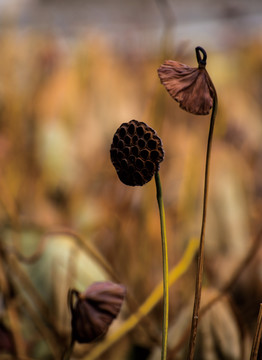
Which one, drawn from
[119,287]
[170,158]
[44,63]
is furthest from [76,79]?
[119,287]

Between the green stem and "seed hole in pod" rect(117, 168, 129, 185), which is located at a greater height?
"seed hole in pod" rect(117, 168, 129, 185)

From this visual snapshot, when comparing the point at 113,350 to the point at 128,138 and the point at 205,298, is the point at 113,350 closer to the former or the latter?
the point at 205,298

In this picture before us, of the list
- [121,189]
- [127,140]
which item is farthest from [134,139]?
[121,189]

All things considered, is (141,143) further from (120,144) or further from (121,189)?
(121,189)

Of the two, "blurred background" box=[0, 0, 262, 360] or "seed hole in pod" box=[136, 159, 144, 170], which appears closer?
"seed hole in pod" box=[136, 159, 144, 170]
